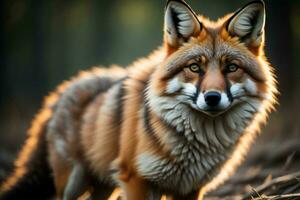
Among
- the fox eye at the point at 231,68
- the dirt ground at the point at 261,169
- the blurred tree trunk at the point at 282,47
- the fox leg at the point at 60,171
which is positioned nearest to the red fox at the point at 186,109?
the fox eye at the point at 231,68

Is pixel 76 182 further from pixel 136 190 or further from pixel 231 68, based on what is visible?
pixel 231 68

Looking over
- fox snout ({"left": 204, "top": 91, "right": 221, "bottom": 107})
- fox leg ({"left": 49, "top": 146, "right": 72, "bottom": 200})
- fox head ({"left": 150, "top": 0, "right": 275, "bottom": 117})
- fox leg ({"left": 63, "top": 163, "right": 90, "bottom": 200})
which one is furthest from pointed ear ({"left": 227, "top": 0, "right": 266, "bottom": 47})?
fox leg ({"left": 49, "top": 146, "right": 72, "bottom": 200})

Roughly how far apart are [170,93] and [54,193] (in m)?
2.70

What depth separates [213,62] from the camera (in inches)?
201

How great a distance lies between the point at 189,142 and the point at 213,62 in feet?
2.81

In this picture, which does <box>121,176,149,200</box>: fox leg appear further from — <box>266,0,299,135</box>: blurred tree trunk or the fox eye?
<box>266,0,299,135</box>: blurred tree trunk

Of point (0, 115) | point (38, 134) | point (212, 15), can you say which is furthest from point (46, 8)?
point (38, 134)

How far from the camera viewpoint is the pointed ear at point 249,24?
5.27 metres

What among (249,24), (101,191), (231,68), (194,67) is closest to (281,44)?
(101,191)

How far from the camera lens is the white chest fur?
209 inches

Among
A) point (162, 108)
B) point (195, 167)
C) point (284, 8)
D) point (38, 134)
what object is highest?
point (284, 8)

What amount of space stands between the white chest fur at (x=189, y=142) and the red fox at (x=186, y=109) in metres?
0.01

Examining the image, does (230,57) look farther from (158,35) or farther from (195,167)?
(158,35)

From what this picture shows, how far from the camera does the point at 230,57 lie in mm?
5141
